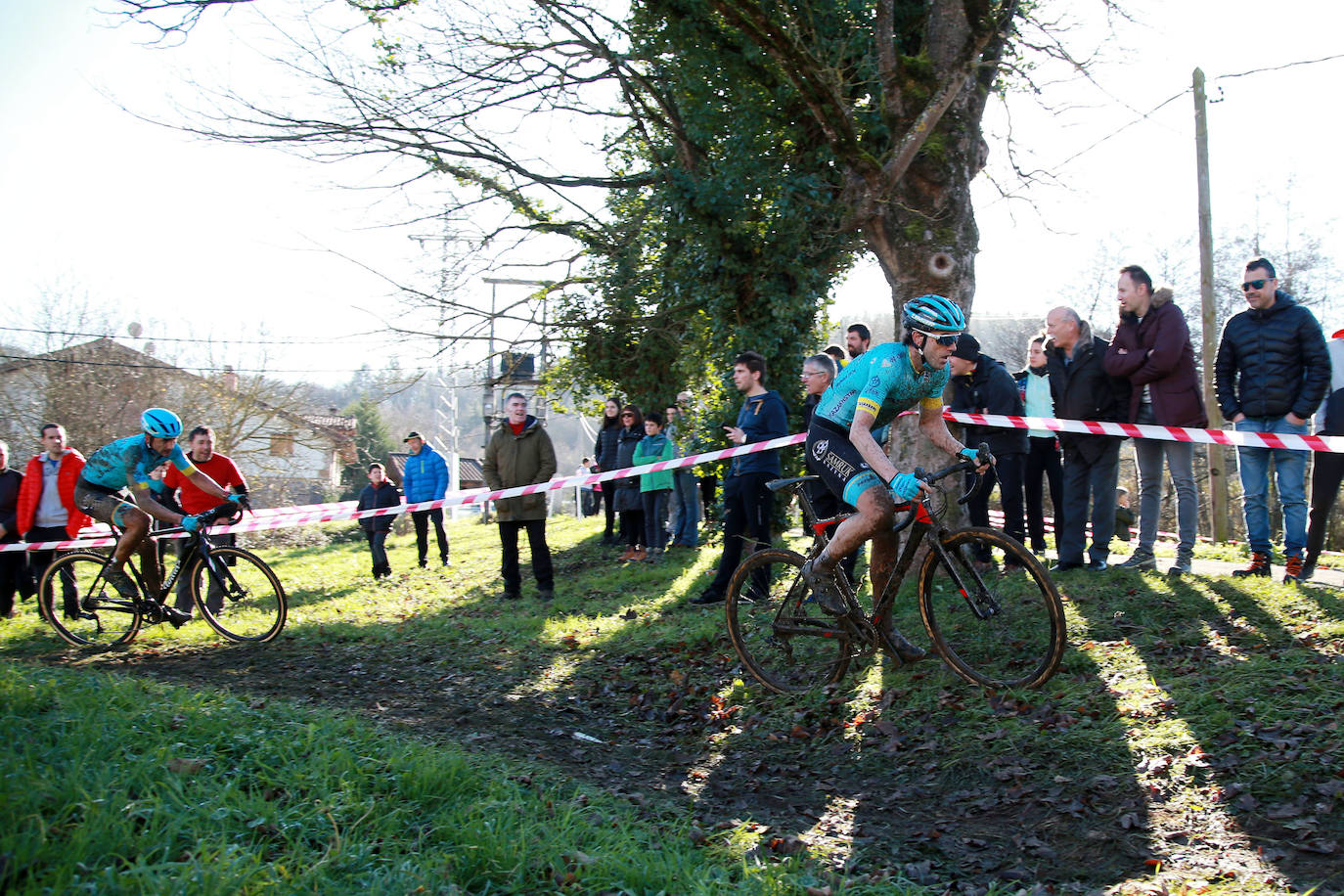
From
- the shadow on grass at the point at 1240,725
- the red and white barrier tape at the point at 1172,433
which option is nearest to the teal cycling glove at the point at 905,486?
the shadow on grass at the point at 1240,725

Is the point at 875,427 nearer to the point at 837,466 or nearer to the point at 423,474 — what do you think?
the point at 837,466

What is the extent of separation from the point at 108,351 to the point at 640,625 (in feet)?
99.4

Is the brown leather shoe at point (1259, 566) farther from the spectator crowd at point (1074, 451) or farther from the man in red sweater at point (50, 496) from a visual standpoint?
the man in red sweater at point (50, 496)

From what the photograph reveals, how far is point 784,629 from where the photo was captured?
614 cm

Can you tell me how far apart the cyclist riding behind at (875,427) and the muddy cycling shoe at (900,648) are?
0.07 ft

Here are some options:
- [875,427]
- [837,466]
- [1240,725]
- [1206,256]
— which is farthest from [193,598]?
[1206,256]

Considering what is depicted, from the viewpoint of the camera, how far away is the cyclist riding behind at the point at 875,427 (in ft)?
16.9

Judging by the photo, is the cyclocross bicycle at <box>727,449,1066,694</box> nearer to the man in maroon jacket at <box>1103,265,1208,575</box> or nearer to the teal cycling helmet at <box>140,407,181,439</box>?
the man in maroon jacket at <box>1103,265,1208,575</box>

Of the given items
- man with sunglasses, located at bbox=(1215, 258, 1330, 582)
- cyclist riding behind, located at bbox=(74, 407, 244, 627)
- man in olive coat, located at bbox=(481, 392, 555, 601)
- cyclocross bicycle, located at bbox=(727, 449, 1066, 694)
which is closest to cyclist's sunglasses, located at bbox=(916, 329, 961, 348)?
cyclocross bicycle, located at bbox=(727, 449, 1066, 694)

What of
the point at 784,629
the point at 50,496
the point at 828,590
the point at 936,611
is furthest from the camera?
the point at 50,496

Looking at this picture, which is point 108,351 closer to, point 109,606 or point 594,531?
point 594,531

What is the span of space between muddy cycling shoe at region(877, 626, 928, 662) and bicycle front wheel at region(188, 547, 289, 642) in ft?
18.6

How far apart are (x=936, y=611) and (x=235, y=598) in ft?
21.6

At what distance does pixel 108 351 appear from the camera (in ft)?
104
